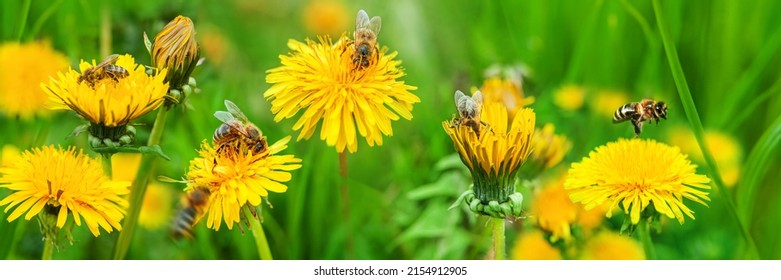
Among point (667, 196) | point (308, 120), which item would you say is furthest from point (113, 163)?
point (667, 196)

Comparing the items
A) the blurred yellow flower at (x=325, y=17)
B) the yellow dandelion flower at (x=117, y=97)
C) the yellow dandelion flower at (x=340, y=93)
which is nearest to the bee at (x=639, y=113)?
the yellow dandelion flower at (x=340, y=93)

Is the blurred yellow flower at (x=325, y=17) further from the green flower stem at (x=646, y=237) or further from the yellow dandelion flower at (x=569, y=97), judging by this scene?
the green flower stem at (x=646, y=237)

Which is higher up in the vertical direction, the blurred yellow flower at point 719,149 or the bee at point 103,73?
the blurred yellow flower at point 719,149

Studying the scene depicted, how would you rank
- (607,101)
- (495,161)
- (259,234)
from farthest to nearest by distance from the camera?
(607,101), (259,234), (495,161)

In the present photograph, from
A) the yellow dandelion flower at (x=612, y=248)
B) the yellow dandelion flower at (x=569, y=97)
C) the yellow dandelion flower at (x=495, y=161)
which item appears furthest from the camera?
the yellow dandelion flower at (x=569, y=97)

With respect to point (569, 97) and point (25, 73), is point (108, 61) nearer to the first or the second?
point (25, 73)

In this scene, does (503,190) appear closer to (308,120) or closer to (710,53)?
(308,120)

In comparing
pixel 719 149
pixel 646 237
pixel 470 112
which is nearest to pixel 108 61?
pixel 470 112

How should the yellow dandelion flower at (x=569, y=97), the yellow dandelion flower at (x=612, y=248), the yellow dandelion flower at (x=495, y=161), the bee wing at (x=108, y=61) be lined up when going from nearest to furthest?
the yellow dandelion flower at (x=495, y=161) → the bee wing at (x=108, y=61) → the yellow dandelion flower at (x=612, y=248) → the yellow dandelion flower at (x=569, y=97)
